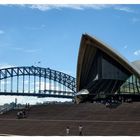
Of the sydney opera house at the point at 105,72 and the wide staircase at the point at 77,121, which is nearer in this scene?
the wide staircase at the point at 77,121

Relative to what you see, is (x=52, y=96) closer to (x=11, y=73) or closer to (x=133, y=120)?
(x=11, y=73)

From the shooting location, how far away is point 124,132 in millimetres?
23156

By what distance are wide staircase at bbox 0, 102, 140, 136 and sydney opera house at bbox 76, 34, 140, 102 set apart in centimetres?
1419

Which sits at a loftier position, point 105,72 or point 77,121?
point 105,72

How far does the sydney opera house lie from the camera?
157 ft

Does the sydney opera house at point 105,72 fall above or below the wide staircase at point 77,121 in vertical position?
above

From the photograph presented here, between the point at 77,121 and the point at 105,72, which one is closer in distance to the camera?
the point at 77,121

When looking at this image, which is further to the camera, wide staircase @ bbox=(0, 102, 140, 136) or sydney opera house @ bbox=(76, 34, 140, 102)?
sydney opera house @ bbox=(76, 34, 140, 102)

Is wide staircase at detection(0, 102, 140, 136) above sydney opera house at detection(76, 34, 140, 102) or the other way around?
the other way around

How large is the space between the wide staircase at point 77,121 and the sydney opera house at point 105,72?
14192 mm

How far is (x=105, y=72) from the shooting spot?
51500 mm

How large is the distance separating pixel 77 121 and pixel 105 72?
80.1ft

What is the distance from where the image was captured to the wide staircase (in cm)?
2439

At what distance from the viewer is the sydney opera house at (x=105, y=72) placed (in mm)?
48000
